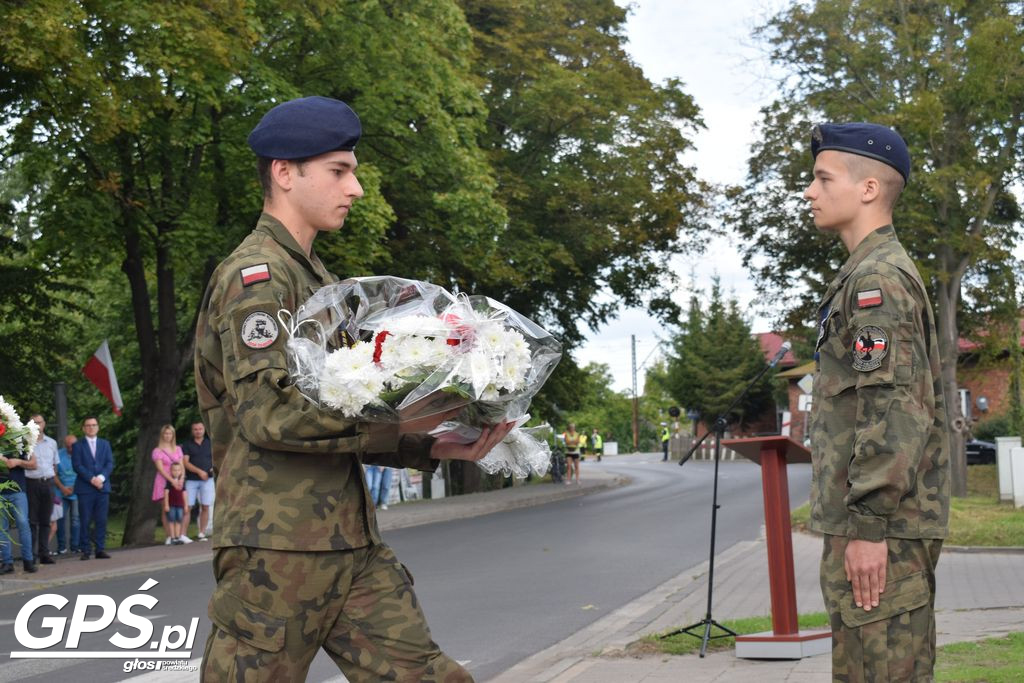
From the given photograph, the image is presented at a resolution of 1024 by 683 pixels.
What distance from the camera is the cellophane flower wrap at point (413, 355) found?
9.93ft

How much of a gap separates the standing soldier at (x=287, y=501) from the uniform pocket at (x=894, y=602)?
1.15 m

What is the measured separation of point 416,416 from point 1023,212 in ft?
94.3

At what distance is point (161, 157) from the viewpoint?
20938mm

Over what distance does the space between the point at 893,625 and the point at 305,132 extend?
84.2 inches

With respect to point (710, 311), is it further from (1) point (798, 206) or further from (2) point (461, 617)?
(2) point (461, 617)

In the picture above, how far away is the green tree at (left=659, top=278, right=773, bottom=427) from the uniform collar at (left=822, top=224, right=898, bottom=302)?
7469 cm

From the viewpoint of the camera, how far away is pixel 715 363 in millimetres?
80000

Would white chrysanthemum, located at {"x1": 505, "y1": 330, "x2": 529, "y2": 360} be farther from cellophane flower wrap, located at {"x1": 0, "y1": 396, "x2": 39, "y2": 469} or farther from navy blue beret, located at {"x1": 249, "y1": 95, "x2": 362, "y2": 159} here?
cellophane flower wrap, located at {"x1": 0, "y1": 396, "x2": 39, "y2": 469}

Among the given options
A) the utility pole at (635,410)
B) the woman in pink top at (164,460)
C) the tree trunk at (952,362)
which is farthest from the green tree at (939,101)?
the utility pole at (635,410)

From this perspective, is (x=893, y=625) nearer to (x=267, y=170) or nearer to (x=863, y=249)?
(x=863, y=249)

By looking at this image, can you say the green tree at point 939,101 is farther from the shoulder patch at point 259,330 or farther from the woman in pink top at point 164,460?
the shoulder patch at point 259,330

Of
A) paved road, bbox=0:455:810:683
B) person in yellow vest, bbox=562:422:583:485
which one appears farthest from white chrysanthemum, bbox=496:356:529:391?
person in yellow vest, bbox=562:422:583:485

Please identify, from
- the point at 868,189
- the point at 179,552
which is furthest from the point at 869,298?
the point at 179,552

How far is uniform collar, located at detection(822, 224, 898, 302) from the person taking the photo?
3904 millimetres
